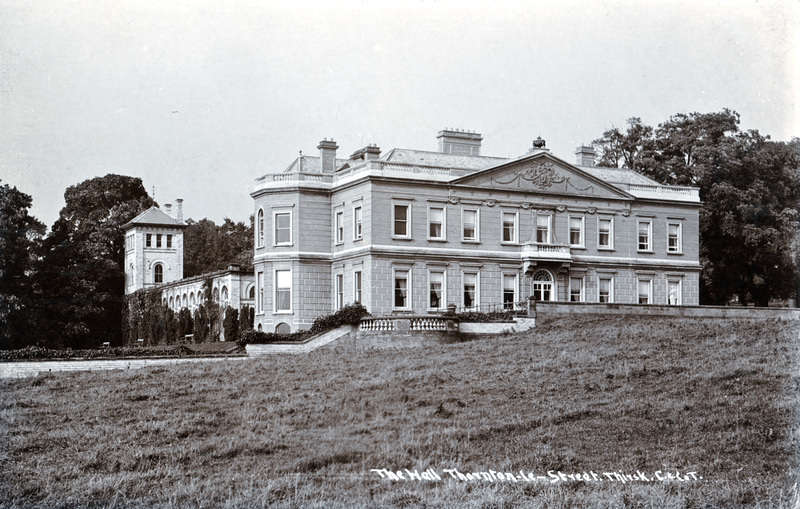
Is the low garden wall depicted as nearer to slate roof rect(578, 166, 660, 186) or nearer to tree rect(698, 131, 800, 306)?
tree rect(698, 131, 800, 306)

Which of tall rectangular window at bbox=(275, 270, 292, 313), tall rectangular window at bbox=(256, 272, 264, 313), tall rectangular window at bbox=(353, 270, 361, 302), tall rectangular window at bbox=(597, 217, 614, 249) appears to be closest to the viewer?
tall rectangular window at bbox=(353, 270, 361, 302)

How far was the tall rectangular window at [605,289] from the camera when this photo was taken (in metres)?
46.4

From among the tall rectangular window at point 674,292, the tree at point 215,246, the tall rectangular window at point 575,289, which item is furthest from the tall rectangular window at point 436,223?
the tree at point 215,246

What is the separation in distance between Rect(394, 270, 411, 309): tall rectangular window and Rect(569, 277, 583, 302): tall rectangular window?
734 centimetres

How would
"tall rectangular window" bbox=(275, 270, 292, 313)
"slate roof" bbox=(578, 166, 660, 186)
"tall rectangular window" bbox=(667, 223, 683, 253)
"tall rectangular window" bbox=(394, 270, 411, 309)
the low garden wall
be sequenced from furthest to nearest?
"slate roof" bbox=(578, 166, 660, 186), "tall rectangular window" bbox=(667, 223, 683, 253), "tall rectangular window" bbox=(275, 270, 292, 313), "tall rectangular window" bbox=(394, 270, 411, 309), the low garden wall

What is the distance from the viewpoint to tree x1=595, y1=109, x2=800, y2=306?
48844mm

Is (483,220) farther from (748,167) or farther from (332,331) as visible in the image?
(748,167)

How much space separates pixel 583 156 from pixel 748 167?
7.40 meters

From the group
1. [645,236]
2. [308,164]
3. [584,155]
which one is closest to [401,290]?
[308,164]

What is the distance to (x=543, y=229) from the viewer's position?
45.7 meters

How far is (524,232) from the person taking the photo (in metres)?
45.2

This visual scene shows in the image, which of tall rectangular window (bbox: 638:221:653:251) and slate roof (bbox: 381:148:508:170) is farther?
→ tall rectangular window (bbox: 638:221:653:251)

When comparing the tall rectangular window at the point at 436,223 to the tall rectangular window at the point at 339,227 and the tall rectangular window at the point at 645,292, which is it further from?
the tall rectangular window at the point at 645,292

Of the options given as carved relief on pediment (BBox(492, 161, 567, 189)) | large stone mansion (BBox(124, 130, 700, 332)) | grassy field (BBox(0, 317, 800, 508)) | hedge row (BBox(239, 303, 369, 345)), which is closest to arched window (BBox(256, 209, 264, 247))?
large stone mansion (BBox(124, 130, 700, 332))
